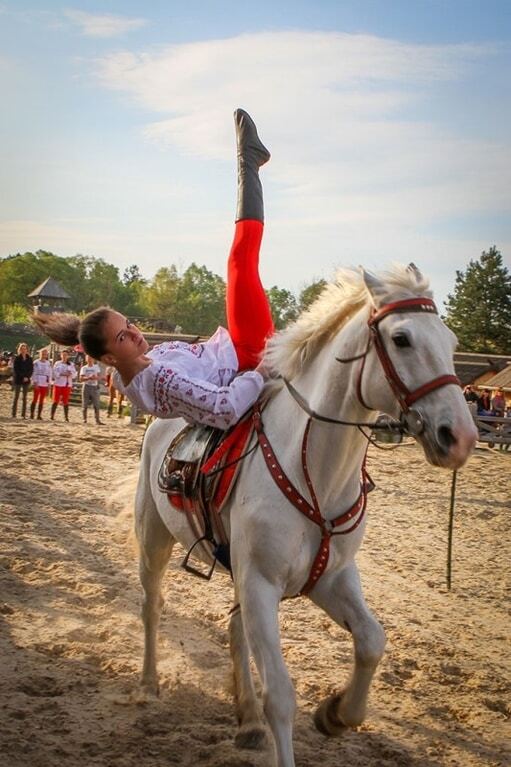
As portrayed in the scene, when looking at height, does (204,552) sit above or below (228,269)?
below

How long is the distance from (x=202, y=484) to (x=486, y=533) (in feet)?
20.6

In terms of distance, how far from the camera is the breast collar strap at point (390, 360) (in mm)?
2598

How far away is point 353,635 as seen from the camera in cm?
316

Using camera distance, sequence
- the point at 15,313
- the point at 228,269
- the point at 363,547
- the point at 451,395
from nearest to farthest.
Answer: the point at 451,395 → the point at 228,269 → the point at 363,547 → the point at 15,313

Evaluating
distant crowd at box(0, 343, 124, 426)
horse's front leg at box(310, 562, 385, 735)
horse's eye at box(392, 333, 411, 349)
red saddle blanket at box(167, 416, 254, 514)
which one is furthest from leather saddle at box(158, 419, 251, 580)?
distant crowd at box(0, 343, 124, 426)

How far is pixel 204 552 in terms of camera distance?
385 cm

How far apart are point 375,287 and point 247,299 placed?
126 cm

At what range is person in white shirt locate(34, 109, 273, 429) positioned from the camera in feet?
10.9

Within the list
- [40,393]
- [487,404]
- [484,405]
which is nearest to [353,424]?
[40,393]

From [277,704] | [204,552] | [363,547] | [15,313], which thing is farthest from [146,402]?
[15,313]

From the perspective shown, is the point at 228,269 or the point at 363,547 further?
the point at 363,547

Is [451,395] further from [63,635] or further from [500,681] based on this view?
[63,635]

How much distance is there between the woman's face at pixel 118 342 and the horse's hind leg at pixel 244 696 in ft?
4.82

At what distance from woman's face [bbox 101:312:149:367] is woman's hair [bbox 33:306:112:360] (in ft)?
0.08
